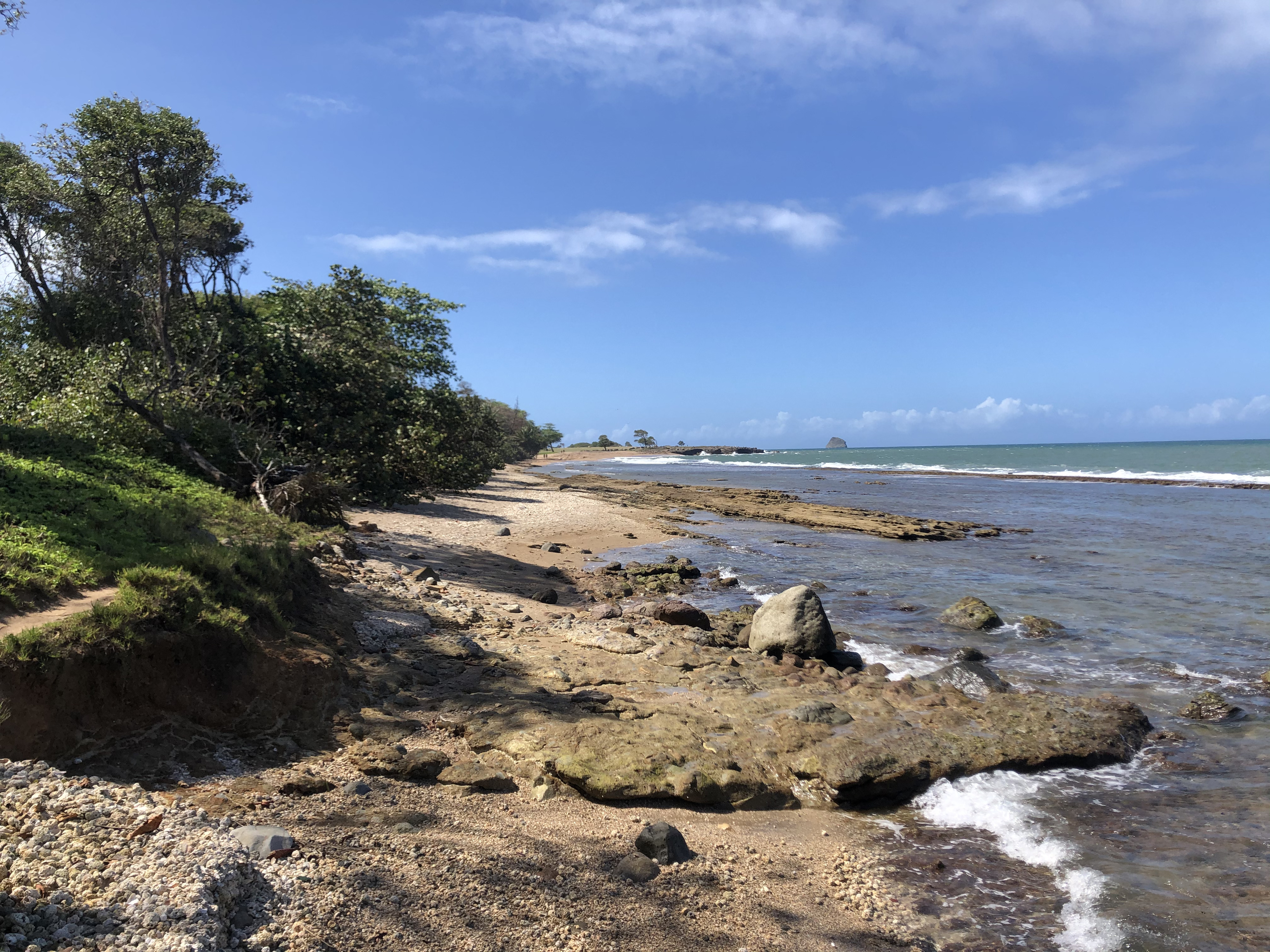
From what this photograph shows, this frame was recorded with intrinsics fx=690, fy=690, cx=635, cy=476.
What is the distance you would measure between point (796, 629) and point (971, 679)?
2.57 metres

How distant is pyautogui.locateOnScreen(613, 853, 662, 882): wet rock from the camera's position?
4.93 metres

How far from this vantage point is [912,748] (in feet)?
24.5

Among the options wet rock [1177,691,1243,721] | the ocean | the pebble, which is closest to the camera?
the pebble

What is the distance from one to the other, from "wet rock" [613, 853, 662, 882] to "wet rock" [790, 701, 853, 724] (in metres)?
3.41

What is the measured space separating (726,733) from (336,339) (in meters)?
15.5

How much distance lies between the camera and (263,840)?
4.18 meters

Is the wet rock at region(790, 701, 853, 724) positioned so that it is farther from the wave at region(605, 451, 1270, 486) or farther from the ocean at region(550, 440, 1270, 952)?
the wave at region(605, 451, 1270, 486)

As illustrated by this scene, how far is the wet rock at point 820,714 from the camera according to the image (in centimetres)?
805

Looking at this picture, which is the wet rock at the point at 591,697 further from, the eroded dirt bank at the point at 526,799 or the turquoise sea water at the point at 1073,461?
the turquoise sea water at the point at 1073,461

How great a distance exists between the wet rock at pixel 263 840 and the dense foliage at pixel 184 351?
913cm

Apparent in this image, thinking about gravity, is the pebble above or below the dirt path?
below

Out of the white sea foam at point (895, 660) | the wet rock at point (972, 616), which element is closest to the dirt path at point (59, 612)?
the white sea foam at point (895, 660)

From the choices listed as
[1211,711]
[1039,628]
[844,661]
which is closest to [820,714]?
[844,661]

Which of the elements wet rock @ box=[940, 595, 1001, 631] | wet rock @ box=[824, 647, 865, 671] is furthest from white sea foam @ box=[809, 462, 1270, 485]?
wet rock @ box=[824, 647, 865, 671]
